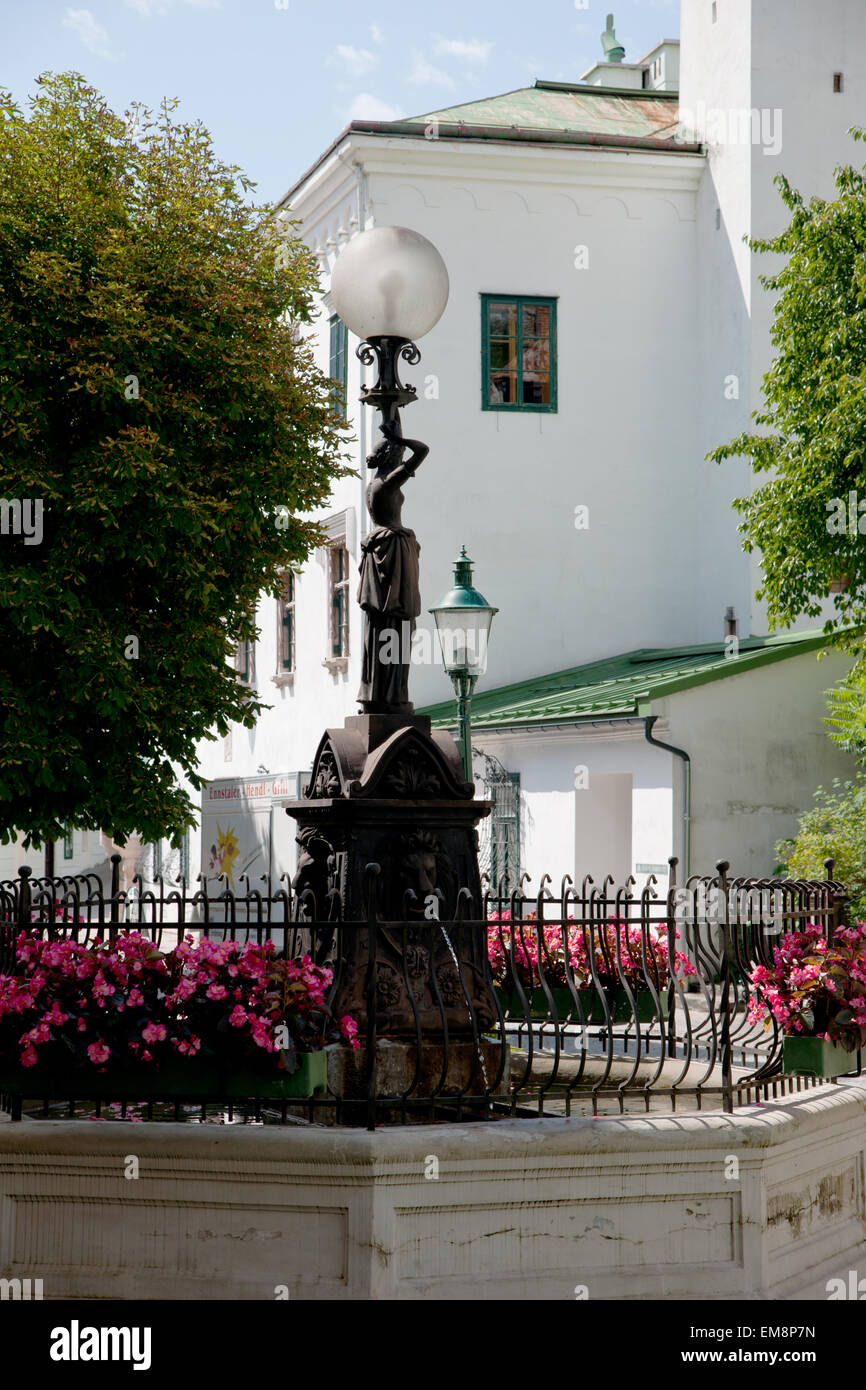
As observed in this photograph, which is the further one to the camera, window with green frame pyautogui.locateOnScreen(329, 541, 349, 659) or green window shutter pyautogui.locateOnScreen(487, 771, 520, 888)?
window with green frame pyautogui.locateOnScreen(329, 541, 349, 659)

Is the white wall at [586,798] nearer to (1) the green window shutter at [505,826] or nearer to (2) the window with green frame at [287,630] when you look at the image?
(1) the green window shutter at [505,826]

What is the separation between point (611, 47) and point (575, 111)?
641 centimetres

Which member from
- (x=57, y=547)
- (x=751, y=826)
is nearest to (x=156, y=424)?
(x=57, y=547)

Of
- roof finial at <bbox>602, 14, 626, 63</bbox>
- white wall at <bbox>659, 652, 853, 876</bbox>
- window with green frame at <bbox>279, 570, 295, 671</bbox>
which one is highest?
roof finial at <bbox>602, 14, 626, 63</bbox>

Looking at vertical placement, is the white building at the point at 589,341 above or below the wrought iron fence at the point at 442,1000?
above

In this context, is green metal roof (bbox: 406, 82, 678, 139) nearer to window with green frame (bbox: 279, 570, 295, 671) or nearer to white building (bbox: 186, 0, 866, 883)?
white building (bbox: 186, 0, 866, 883)

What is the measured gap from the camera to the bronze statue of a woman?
7.43 metres

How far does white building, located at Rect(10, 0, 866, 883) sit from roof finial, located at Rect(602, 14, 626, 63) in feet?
20.7

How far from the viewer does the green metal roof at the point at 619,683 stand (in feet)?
59.5

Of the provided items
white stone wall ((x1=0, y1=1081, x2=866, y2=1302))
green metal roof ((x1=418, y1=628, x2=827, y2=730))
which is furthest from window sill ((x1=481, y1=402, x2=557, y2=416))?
white stone wall ((x1=0, y1=1081, x2=866, y2=1302))

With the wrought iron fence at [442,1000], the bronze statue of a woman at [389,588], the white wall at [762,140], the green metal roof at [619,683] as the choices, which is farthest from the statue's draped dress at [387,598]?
the white wall at [762,140]

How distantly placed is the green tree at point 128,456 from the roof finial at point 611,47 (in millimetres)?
16940

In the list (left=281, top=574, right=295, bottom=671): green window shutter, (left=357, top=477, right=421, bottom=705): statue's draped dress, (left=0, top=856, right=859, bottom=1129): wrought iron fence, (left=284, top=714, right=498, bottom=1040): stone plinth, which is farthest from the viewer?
(left=281, top=574, right=295, bottom=671): green window shutter

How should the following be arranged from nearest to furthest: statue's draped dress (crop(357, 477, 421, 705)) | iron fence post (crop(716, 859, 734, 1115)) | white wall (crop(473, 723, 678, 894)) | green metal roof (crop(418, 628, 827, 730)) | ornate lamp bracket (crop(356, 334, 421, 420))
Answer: iron fence post (crop(716, 859, 734, 1115)) → statue's draped dress (crop(357, 477, 421, 705)) → ornate lamp bracket (crop(356, 334, 421, 420)) → green metal roof (crop(418, 628, 827, 730)) → white wall (crop(473, 723, 678, 894))
